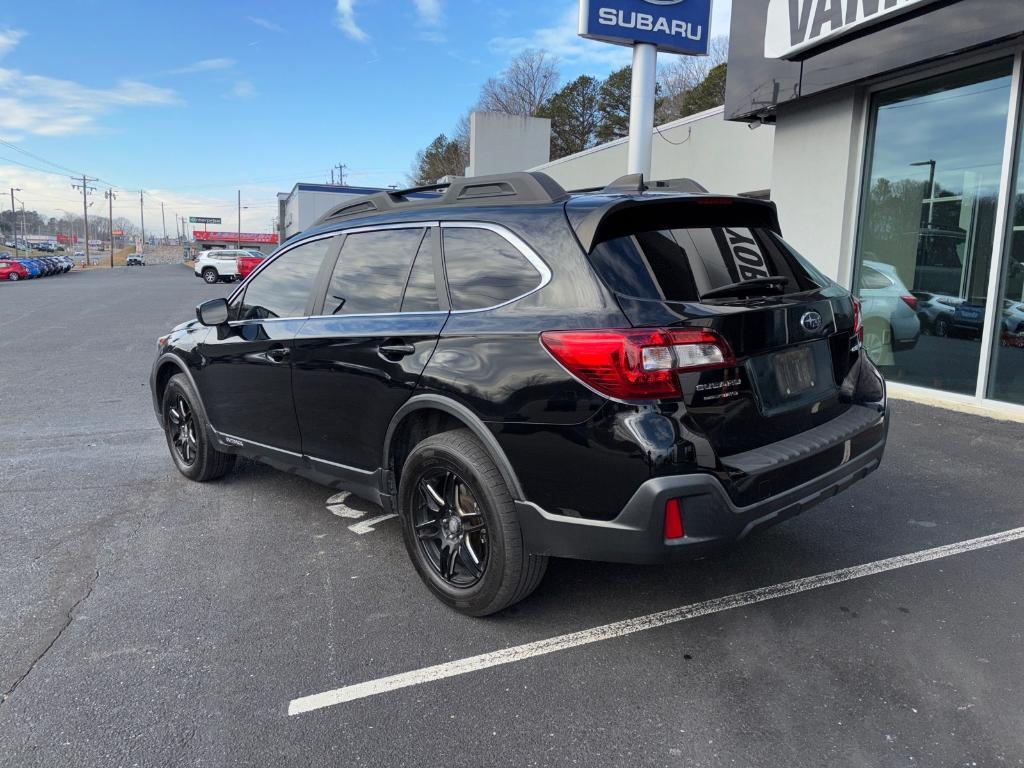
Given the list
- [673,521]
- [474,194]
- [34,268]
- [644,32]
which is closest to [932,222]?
[644,32]

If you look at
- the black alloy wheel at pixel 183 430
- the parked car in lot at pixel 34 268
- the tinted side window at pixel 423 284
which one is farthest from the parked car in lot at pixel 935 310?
the parked car in lot at pixel 34 268

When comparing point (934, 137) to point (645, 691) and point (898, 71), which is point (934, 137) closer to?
point (898, 71)

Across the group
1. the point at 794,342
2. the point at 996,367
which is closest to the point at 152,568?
the point at 794,342

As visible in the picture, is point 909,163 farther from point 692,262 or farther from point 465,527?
point 465,527

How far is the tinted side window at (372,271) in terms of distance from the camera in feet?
11.7

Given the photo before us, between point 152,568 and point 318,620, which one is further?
point 152,568

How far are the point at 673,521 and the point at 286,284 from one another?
278cm

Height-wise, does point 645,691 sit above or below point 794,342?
below

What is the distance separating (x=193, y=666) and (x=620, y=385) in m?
1.98

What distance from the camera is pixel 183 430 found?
5.27 meters

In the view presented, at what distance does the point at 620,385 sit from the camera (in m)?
2.59

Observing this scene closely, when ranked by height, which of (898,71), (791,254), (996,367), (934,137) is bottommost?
(996,367)

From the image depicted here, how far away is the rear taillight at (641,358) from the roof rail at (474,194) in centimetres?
77

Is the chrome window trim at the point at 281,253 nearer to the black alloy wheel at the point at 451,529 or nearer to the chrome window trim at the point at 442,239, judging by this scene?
the chrome window trim at the point at 442,239
